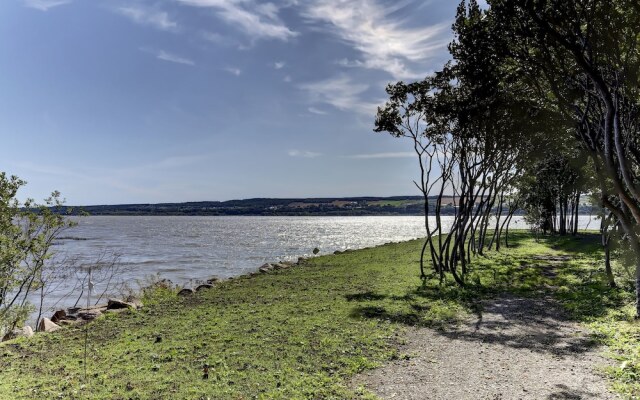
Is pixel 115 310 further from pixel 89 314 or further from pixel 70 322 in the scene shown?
pixel 70 322

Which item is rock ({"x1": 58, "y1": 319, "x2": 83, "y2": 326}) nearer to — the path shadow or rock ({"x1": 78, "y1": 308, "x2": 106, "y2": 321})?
rock ({"x1": 78, "y1": 308, "x2": 106, "y2": 321})

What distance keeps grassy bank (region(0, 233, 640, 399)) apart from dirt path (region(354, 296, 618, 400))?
24.9 inches

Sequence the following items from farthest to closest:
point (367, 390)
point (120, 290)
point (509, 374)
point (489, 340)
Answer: point (120, 290) → point (489, 340) → point (509, 374) → point (367, 390)

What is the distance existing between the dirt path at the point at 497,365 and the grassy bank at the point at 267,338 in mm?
632

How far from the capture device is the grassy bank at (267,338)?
8.59 metres

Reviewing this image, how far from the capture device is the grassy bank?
28.2 ft

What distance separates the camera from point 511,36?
10570 millimetres

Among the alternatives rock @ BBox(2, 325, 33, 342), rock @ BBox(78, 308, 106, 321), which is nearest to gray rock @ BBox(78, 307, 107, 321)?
rock @ BBox(78, 308, 106, 321)

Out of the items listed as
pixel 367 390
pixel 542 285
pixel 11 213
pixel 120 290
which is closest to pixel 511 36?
pixel 367 390

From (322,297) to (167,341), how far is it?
8311 millimetres

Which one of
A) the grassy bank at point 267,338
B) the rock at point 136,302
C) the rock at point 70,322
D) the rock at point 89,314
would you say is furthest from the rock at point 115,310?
the rock at point 70,322

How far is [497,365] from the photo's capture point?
31.6 ft

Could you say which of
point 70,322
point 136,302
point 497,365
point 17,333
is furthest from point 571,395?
point 17,333

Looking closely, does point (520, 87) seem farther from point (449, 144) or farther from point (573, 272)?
point (573, 272)
